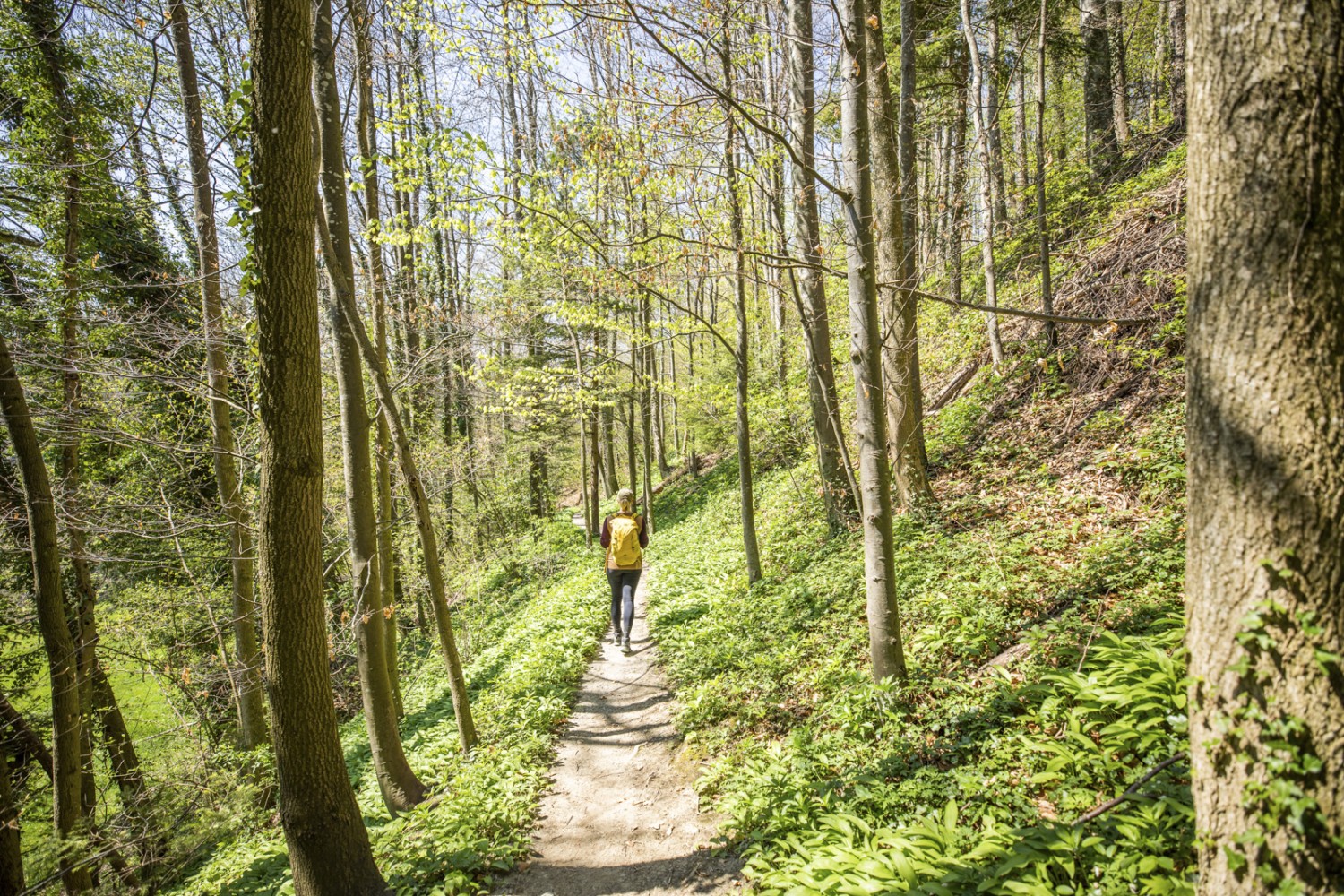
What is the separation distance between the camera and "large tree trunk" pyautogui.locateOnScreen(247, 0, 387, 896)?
329 cm

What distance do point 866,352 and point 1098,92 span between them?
36.9ft

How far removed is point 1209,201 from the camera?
200cm

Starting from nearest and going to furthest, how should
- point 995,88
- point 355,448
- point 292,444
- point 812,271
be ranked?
point 292,444 → point 355,448 → point 812,271 → point 995,88

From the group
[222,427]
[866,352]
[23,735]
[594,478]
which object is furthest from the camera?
[594,478]

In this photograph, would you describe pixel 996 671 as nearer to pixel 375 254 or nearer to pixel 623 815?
pixel 623 815

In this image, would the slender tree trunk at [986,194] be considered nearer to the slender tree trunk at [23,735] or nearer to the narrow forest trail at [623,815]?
the narrow forest trail at [623,815]

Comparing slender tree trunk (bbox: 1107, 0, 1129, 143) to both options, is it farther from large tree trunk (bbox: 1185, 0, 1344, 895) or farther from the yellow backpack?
large tree trunk (bbox: 1185, 0, 1344, 895)

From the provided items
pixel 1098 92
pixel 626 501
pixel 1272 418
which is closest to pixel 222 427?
pixel 626 501

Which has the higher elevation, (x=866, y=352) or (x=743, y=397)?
(x=866, y=352)

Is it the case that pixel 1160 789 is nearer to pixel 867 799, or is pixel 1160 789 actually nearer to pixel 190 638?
pixel 867 799

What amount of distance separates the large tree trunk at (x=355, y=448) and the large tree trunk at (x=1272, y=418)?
583 centimetres

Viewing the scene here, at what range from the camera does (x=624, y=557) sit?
821 cm

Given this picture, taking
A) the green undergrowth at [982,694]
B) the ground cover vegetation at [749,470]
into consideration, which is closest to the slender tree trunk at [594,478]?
Result: the ground cover vegetation at [749,470]

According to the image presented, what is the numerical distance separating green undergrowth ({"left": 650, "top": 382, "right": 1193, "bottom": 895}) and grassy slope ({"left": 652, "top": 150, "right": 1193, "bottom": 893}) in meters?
0.02
